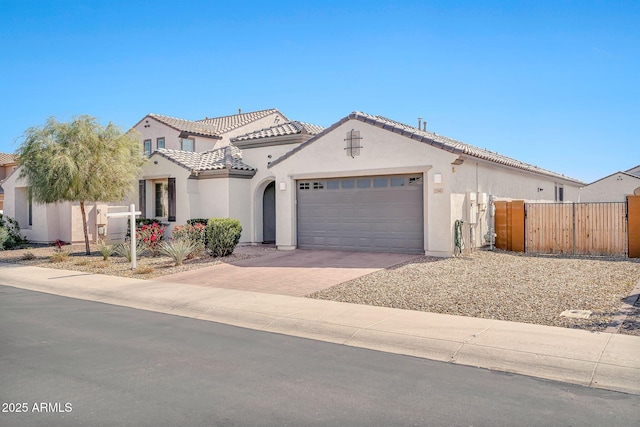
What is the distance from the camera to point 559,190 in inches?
1218

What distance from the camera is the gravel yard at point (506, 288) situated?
8.88 metres

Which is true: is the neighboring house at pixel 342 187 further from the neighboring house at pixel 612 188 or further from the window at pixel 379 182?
the neighboring house at pixel 612 188

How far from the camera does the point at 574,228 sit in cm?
1669

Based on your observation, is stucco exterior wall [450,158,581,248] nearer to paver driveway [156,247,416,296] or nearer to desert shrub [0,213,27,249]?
paver driveway [156,247,416,296]

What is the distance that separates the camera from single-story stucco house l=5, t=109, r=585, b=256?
636 inches

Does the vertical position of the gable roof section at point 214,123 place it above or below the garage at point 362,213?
above

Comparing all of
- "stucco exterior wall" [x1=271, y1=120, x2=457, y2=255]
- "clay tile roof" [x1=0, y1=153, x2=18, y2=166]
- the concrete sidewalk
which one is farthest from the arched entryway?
"clay tile roof" [x1=0, y1=153, x2=18, y2=166]

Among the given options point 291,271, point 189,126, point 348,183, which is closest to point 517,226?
point 348,183

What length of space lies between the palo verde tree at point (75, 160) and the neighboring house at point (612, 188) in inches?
1470

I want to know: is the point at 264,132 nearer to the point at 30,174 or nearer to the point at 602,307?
Result: the point at 30,174

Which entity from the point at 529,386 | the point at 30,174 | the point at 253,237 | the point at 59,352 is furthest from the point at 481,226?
the point at 30,174

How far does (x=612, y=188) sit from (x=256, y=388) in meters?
45.0

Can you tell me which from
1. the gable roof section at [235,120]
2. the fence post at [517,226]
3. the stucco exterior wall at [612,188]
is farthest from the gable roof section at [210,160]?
the stucco exterior wall at [612,188]

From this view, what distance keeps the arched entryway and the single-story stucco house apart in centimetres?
4
